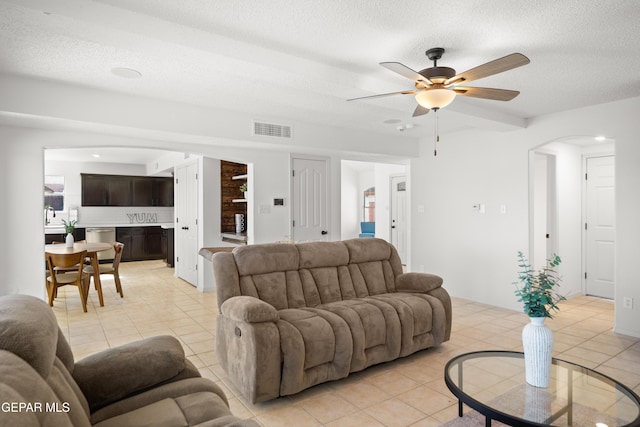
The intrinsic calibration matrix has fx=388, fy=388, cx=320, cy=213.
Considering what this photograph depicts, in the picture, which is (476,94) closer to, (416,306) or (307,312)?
(416,306)

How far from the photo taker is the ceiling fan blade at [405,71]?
231cm

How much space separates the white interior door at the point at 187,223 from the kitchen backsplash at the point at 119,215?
3.17 m

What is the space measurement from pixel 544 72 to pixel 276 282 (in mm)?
2883

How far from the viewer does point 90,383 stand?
5.49 feet

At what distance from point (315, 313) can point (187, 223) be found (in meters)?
4.61

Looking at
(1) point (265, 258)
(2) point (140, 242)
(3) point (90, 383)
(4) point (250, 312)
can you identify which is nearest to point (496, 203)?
(1) point (265, 258)

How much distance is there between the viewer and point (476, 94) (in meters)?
2.85

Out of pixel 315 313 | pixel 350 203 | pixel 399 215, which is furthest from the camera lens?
pixel 350 203

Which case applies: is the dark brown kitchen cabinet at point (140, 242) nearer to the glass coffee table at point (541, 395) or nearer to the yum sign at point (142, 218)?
the yum sign at point (142, 218)

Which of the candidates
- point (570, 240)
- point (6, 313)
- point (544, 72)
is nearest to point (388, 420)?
point (6, 313)

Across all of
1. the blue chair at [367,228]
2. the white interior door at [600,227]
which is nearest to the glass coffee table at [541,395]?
the white interior door at [600,227]

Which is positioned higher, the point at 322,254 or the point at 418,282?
the point at 322,254

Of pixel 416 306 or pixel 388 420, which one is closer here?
pixel 388 420

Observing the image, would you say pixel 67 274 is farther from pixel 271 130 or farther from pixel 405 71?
pixel 405 71
